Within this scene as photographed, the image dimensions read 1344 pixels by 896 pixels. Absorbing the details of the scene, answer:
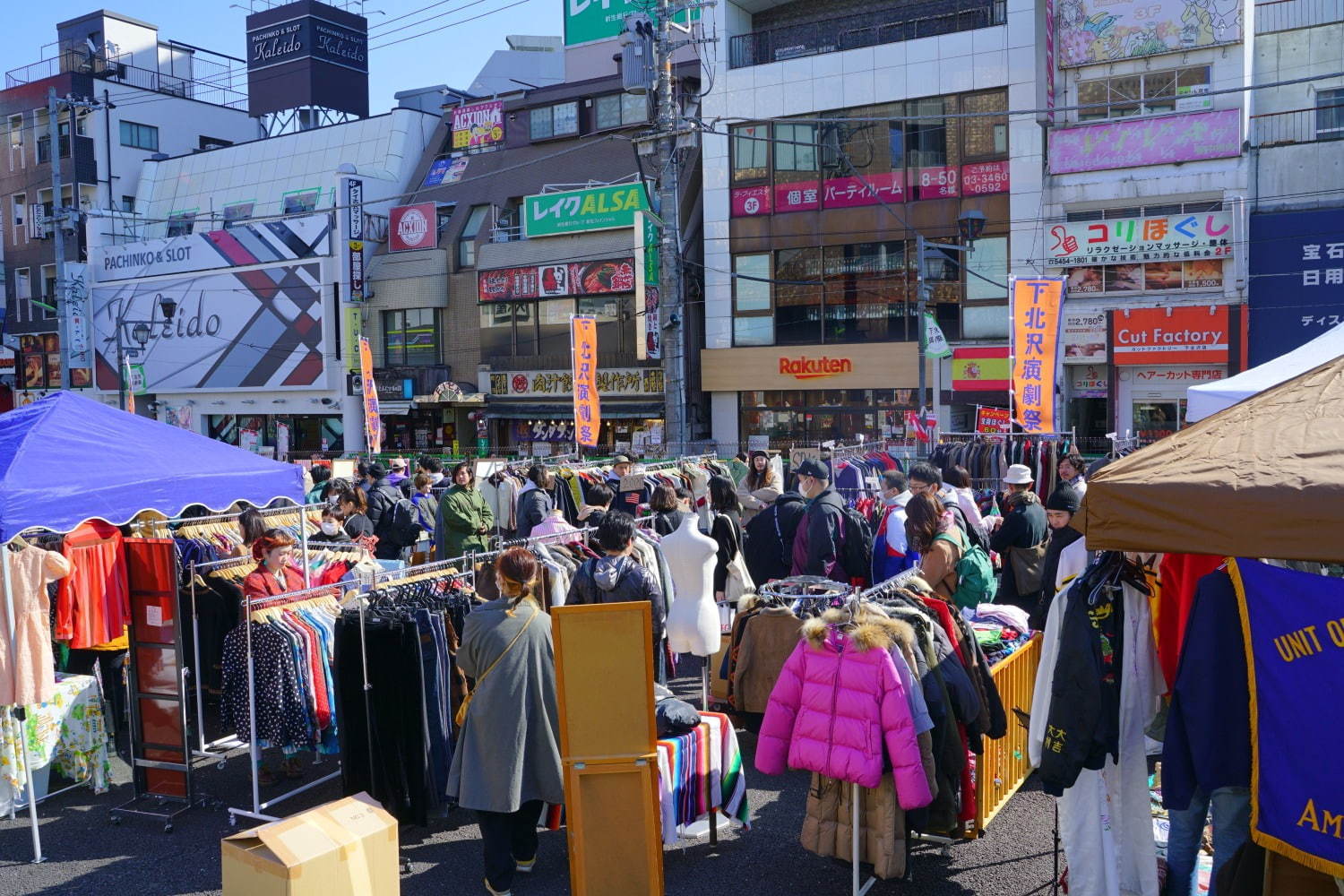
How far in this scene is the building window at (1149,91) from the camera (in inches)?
855

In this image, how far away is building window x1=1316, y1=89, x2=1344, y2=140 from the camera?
21.1 metres

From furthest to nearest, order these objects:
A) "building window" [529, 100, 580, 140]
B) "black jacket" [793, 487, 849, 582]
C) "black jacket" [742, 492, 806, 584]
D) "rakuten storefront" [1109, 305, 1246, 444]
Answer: "building window" [529, 100, 580, 140] < "rakuten storefront" [1109, 305, 1246, 444] < "black jacket" [742, 492, 806, 584] < "black jacket" [793, 487, 849, 582]

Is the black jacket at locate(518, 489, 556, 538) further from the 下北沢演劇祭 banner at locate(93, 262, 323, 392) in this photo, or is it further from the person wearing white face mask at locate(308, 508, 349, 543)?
the 下北沢演劇祭 banner at locate(93, 262, 323, 392)

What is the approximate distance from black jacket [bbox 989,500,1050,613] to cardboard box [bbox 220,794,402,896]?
504 cm

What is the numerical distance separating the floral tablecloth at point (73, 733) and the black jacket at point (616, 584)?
346 centimetres

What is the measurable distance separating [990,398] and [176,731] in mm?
20920

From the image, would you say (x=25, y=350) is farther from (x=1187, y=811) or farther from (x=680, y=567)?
(x=1187, y=811)

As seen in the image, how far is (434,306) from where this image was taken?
1282 inches

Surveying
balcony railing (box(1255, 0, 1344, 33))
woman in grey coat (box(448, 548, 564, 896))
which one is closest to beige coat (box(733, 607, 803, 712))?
woman in grey coat (box(448, 548, 564, 896))

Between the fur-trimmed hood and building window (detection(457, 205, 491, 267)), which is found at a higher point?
building window (detection(457, 205, 491, 267))

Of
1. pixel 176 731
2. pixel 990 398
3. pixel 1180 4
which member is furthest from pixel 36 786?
pixel 1180 4

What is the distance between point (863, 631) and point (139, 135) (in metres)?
47.5

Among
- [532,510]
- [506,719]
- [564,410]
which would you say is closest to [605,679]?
[506,719]

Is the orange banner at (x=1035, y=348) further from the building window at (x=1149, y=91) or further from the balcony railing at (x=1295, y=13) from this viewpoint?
the balcony railing at (x=1295, y=13)
